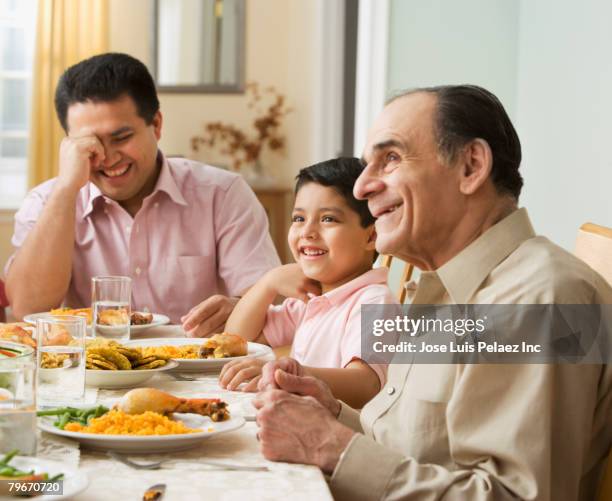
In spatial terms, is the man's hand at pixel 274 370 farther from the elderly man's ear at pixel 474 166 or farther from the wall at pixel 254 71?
the wall at pixel 254 71

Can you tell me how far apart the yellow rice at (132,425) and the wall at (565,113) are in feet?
5.36

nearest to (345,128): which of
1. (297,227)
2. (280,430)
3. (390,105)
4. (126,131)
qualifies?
(126,131)

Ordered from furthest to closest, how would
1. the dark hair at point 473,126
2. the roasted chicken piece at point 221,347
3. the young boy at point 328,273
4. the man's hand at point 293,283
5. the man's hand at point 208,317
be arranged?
the man's hand at point 208,317 < the man's hand at point 293,283 < the young boy at point 328,273 < the roasted chicken piece at point 221,347 < the dark hair at point 473,126

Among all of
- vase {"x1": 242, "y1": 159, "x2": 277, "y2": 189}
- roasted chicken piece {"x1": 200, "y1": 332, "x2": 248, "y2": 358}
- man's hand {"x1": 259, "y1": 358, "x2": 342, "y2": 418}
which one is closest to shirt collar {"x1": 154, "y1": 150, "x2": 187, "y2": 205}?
roasted chicken piece {"x1": 200, "y1": 332, "x2": 248, "y2": 358}

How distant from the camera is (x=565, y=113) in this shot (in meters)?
2.90

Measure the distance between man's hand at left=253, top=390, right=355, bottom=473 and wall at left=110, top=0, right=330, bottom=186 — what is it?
200 inches

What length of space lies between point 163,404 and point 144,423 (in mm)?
81

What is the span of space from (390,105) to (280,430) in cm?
53

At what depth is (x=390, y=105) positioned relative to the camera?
1.45m

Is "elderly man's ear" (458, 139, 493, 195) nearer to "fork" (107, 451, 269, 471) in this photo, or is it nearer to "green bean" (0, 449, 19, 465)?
"fork" (107, 451, 269, 471)

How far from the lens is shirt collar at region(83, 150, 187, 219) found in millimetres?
2730

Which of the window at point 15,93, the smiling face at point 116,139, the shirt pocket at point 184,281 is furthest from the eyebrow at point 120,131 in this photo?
the window at point 15,93

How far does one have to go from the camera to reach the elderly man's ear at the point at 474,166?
135 centimetres

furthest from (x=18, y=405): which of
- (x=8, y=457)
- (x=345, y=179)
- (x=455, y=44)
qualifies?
(x=455, y=44)
